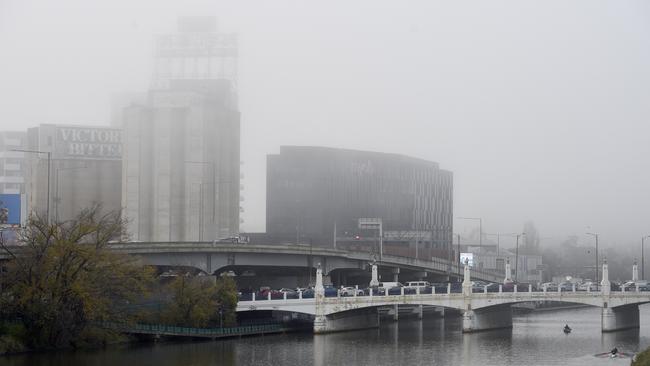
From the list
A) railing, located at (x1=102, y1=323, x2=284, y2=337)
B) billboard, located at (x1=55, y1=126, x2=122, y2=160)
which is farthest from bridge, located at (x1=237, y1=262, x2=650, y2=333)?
billboard, located at (x1=55, y1=126, x2=122, y2=160)

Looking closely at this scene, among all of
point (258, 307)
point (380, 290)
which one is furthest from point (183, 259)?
point (380, 290)

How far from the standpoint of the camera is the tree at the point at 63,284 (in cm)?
7800

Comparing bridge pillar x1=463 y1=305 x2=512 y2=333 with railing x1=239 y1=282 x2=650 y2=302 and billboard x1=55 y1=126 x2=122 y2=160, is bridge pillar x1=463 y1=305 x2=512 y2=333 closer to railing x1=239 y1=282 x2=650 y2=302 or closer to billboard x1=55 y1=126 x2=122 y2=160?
railing x1=239 y1=282 x2=650 y2=302

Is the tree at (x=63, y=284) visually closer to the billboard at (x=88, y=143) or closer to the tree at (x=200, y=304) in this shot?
the tree at (x=200, y=304)

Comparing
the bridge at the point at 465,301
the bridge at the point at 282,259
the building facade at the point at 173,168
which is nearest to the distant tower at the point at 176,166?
the building facade at the point at 173,168

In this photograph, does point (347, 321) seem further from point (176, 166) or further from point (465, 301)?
point (176, 166)

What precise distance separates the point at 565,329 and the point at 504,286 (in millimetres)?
6729

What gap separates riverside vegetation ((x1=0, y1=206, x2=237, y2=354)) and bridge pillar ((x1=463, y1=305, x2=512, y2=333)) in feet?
97.2

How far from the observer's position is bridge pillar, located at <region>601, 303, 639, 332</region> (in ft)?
316

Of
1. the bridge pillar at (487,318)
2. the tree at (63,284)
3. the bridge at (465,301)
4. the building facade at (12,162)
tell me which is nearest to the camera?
the tree at (63,284)

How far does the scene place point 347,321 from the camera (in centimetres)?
10212

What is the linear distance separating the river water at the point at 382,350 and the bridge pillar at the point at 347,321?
1.04 m

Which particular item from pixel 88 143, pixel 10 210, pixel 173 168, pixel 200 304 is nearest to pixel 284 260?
pixel 200 304

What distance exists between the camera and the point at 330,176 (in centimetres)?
18525
